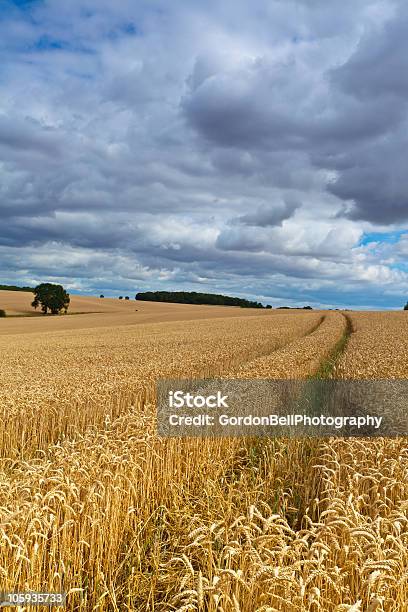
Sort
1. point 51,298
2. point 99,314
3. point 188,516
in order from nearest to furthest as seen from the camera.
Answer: point 188,516, point 99,314, point 51,298

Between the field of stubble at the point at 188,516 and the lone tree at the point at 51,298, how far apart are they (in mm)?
95237

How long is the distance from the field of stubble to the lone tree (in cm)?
9524

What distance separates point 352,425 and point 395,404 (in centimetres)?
127

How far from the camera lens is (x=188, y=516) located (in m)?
6.20

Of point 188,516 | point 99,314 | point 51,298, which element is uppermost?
point 51,298

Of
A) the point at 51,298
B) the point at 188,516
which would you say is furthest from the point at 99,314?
the point at 188,516

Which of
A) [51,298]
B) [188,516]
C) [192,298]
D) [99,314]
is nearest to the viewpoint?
[188,516]

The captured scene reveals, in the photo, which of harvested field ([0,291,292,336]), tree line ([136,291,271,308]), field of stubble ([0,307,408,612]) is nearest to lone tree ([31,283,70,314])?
harvested field ([0,291,292,336])

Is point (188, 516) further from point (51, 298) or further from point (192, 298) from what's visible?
point (192, 298)

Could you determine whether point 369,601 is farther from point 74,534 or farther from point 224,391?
point 224,391

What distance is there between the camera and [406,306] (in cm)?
16962

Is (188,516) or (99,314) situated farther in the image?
(99,314)

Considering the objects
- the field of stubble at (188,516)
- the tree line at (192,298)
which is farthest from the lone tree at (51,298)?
the field of stubble at (188,516)

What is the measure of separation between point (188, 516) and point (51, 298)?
4151 inches
